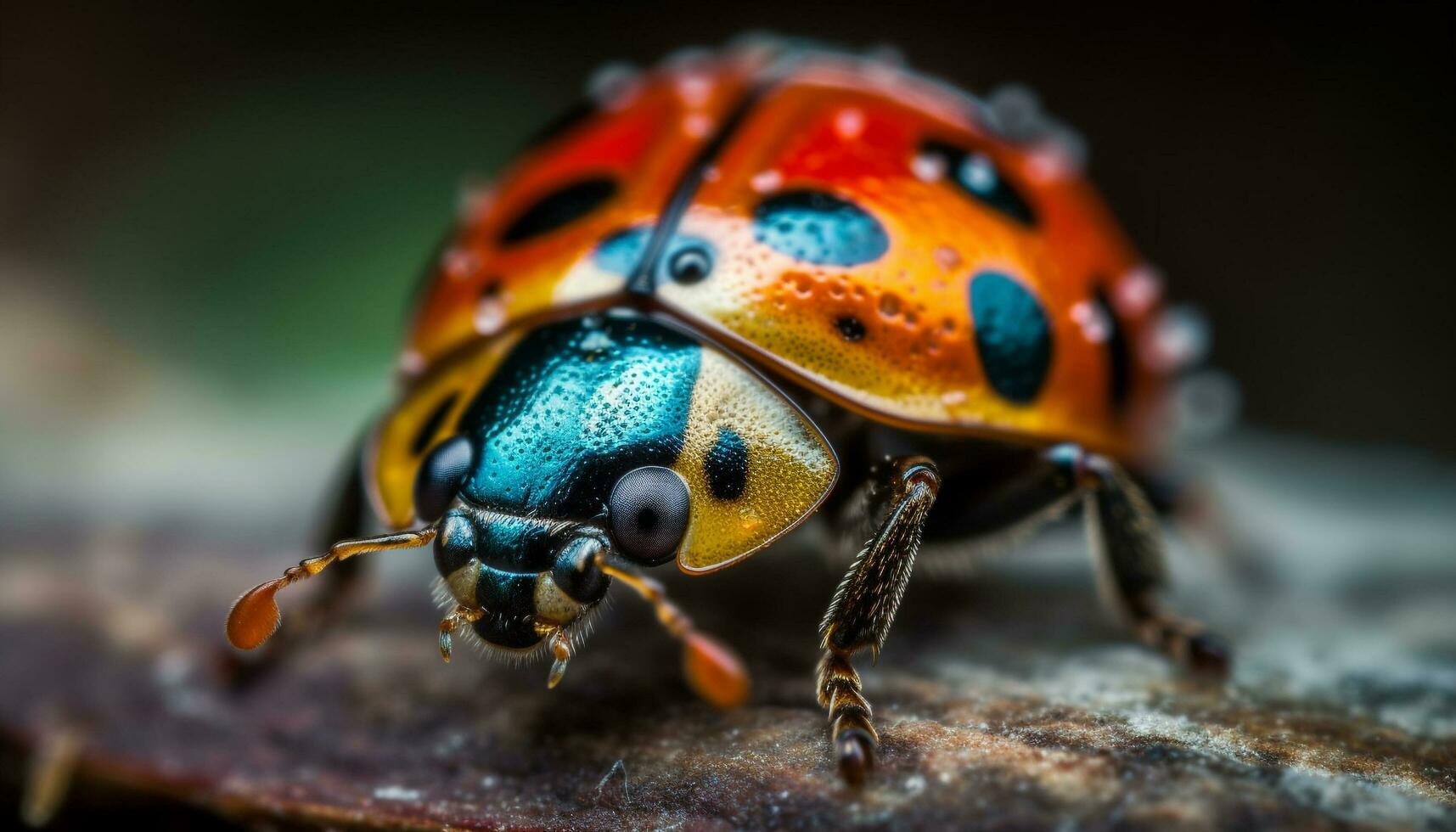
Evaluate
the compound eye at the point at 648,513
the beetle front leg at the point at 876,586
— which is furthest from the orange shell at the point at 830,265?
the compound eye at the point at 648,513

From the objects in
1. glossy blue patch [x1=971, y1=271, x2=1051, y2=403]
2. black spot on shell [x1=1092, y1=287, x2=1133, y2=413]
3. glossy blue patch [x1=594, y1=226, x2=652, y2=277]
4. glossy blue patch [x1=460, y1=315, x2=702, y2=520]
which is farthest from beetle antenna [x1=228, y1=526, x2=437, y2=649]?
black spot on shell [x1=1092, y1=287, x2=1133, y2=413]

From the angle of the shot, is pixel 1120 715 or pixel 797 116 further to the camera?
pixel 797 116

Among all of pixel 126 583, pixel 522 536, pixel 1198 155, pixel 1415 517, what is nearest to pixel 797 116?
pixel 522 536

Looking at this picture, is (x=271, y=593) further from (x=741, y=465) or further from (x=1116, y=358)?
(x=1116, y=358)

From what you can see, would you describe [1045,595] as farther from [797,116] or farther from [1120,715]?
[797,116]

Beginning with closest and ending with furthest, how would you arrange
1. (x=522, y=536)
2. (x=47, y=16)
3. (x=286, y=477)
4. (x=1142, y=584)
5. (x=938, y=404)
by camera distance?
(x=522, y=536)
(x=938, y=404)
(x=1142, y=584)
(x=286, y=477)
(x=47, y=16)

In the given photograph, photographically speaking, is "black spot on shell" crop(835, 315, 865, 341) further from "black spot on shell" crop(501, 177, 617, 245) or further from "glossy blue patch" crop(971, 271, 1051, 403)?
"black spot on shell" crop(501, 177, 617, 245)

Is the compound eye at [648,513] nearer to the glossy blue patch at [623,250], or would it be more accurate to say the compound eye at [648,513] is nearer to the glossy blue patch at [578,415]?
the glossy blue patch at [578,415]
